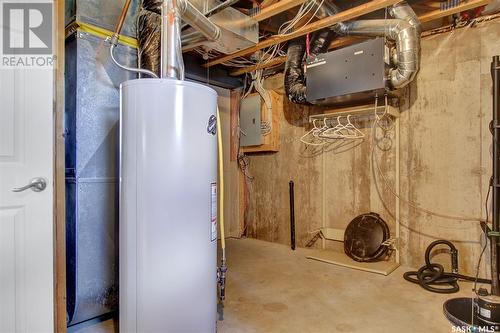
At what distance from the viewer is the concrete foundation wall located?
2633mm

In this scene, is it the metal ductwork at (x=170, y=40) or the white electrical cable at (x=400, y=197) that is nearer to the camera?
the metal ductwork at (x=170, y=40)

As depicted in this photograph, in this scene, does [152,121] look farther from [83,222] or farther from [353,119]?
[353,119]

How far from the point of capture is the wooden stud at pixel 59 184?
156 cm

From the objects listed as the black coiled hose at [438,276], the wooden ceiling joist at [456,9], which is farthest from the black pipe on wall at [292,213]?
the wooden ceiling joist at [456,9]

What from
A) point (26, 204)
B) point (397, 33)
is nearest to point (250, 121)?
point (397, 33)

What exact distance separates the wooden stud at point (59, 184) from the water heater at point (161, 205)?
0.32 m

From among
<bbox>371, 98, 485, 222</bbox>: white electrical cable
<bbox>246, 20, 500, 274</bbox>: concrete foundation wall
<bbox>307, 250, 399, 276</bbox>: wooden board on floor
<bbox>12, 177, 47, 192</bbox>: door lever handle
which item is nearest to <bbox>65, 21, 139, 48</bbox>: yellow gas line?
<bbox>12, 177, 47, 192</bbox>: door lever handle

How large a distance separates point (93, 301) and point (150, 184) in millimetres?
1038

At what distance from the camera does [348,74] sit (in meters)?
2.86

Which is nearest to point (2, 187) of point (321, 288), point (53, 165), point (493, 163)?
point (53, 165)

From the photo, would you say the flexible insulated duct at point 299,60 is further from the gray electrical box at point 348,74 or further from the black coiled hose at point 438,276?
the black coiled hose at point 438,276

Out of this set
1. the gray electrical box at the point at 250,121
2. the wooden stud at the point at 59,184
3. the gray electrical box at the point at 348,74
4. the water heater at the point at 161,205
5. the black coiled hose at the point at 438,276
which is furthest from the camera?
the gray electrical box at the point at 250,121

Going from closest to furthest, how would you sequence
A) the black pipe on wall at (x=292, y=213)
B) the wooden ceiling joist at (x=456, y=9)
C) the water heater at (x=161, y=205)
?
the water heater at (x=161, y=205), the wooden ceiling joist at (x=456, y=9), the black pipe on wall at (x=292, y=213)

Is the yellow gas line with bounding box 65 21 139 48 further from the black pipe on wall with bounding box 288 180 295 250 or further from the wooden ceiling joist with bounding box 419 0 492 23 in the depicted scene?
the black pipe on wall with bounding box 288 180 295 250
